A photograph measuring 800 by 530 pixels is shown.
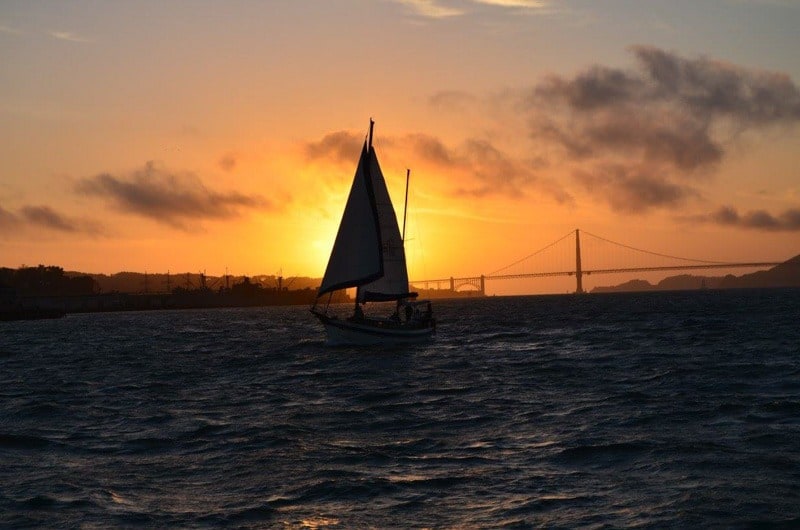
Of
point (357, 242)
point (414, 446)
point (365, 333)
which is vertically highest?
point (357, 242)

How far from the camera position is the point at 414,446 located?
23.5 metres

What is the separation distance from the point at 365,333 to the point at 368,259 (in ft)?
18.2

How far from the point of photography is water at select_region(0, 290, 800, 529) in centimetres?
1673

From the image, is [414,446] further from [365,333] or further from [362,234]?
[365,333]

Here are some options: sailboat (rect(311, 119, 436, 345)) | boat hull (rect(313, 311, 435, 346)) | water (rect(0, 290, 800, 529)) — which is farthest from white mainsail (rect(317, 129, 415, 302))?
water (rect(0, 290, 800, 529))

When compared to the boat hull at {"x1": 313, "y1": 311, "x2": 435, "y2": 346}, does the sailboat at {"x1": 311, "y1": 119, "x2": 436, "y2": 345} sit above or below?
above

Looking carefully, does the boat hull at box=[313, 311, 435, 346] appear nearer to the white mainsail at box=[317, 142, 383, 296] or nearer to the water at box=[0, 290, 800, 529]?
the white mainsail at box=[317, 142, 383, 296]

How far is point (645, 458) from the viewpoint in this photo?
21.0m

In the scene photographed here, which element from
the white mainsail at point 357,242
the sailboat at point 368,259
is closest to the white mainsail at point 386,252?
the sailboat at point 368,259

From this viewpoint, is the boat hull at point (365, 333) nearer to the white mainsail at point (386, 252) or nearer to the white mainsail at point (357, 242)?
the white mainsail at point (386, 252)

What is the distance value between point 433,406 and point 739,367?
58.8 feet

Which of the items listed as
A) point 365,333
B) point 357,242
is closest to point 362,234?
point 357,242

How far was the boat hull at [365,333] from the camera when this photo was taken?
64438 mm

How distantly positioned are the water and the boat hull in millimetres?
15204
